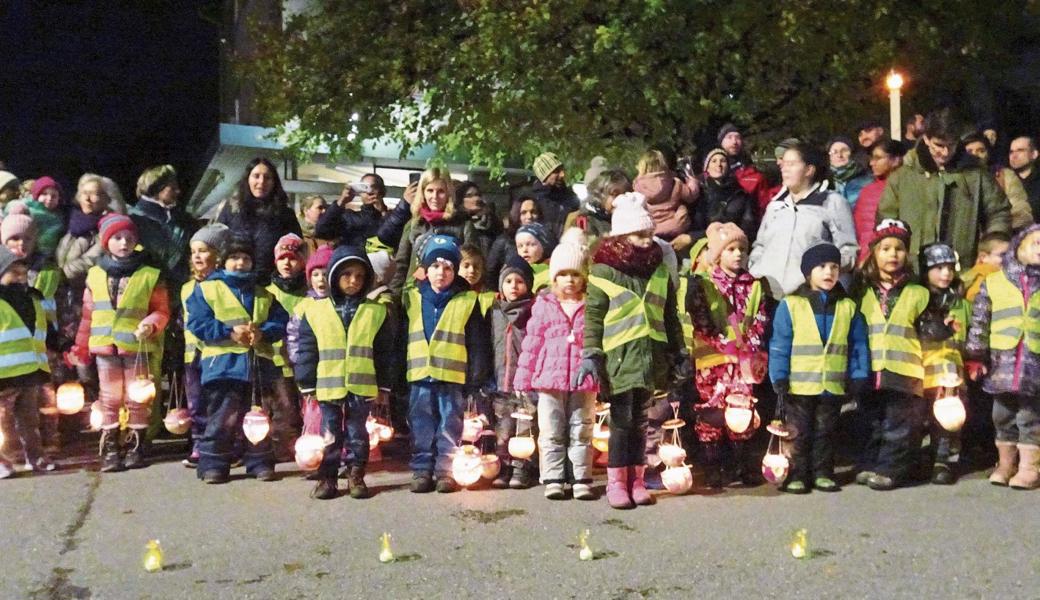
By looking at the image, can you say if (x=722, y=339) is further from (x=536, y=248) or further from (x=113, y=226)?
(x=113, y=226)

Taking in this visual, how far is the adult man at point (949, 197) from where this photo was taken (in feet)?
26.0

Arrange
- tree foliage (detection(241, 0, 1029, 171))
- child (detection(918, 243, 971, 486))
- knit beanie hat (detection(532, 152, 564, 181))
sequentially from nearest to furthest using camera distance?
child (detection(918, 243, 971, 486))
knit beanie hat (detection(532, 152, 564, 181))
tree foliage (detection(241, 0, 1029, 171))

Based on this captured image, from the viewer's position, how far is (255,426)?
24.2 ft

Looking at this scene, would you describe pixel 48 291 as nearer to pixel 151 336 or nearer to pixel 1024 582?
pixel 151 336

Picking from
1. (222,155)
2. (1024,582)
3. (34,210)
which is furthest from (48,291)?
(222,155)

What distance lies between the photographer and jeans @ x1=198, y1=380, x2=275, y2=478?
7555 millimetres

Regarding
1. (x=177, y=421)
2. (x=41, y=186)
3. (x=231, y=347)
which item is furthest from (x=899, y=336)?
(x=41, y=186)

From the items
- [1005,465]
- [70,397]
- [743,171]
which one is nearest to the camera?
[1005,465]

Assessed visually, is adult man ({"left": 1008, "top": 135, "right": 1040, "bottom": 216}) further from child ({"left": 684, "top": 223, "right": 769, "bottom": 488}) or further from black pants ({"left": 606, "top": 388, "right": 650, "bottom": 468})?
black pants ({"left": 606, "top": 388, "right": 650, "bottom": 468})

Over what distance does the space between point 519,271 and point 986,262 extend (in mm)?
3498

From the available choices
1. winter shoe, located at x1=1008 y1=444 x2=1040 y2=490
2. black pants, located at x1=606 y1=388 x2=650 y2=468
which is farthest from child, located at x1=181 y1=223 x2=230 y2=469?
winter shoe, located at x1=1008 y1=444 x2=1040 y2=490

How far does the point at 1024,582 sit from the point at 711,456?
2496 mm

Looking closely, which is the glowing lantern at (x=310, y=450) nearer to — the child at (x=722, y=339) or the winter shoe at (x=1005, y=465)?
the child at (x=722, y=339)

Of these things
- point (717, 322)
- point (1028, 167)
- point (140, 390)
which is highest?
Answer: point (1028, 167)
